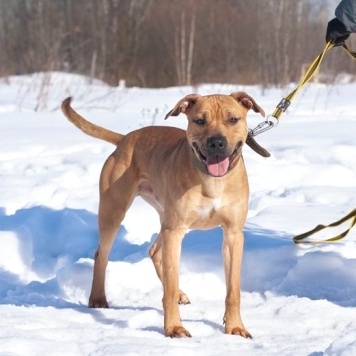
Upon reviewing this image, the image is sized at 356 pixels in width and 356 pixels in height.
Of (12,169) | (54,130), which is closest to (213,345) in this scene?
(12,169)

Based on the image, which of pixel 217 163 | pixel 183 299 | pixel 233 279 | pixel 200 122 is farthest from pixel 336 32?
pixel 183 299

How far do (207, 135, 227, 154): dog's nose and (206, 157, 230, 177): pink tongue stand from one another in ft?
0.27

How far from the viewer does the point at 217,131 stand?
3848 millimetres

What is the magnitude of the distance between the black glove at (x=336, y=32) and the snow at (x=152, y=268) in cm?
137

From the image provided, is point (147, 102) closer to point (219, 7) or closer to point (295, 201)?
point (295, 201)

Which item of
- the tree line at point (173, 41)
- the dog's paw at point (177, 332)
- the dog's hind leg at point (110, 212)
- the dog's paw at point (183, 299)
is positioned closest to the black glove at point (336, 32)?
the dog's hind leg at point (110, 212)

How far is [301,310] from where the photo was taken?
435 centimetres

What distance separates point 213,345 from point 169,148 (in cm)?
137

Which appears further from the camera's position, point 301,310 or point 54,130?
point 54,130

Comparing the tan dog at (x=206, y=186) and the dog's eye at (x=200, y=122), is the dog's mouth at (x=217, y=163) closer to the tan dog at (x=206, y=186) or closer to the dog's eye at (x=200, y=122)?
the tan dog at (x=206, y=186)

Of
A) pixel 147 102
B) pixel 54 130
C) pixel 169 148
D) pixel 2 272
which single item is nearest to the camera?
pixel 169 148

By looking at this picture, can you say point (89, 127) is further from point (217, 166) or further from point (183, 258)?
point (217, 166)

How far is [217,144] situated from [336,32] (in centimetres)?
137

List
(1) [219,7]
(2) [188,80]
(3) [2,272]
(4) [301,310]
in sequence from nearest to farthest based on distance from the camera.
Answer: (4) [301,310] → (3) [2,272] → (2) [188,80] → (1) [219,7]
